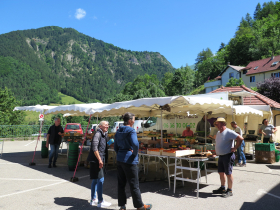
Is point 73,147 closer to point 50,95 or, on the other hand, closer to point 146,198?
point 146,198

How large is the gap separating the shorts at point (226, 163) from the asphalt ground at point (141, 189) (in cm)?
59

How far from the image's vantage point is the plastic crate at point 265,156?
32.9 ft

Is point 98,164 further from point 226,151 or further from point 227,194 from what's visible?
point 227,194

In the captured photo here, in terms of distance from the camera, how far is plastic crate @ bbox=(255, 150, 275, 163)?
10.0m

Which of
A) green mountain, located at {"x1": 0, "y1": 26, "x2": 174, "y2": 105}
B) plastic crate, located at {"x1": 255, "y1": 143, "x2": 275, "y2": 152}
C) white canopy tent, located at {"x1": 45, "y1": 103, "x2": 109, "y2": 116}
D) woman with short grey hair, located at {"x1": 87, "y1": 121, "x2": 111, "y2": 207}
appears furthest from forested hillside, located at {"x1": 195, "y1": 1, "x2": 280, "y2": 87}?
green mountain, located at {"x1": 0, "y1": 26, "x2": 174, "y2": 105}

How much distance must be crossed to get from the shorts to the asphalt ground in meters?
0.59

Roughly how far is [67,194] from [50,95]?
123 m

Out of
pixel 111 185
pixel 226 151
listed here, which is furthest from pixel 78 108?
pixel 226 151

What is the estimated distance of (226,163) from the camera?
5.48 meters

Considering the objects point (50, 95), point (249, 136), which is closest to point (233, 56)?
point (249, 136)

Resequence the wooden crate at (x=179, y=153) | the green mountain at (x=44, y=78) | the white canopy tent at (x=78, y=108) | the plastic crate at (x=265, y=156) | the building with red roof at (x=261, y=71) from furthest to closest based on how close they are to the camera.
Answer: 1. the green mountain at (x=44, y=78)
2. the building with red roof at (x=261, y=71)
3. the plastic crate at (x=265, y=156)
4. the white canopy tent at (x=78, y=108)
5. the wooden crate at (x=179, y=153)

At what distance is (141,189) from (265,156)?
6509 millimetres

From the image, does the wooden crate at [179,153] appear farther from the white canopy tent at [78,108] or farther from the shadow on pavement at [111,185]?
the white canopy tent at [78,108]

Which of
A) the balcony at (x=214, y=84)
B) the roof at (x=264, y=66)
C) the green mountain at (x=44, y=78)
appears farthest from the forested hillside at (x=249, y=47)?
the green mountain at (x=44, y=78)
